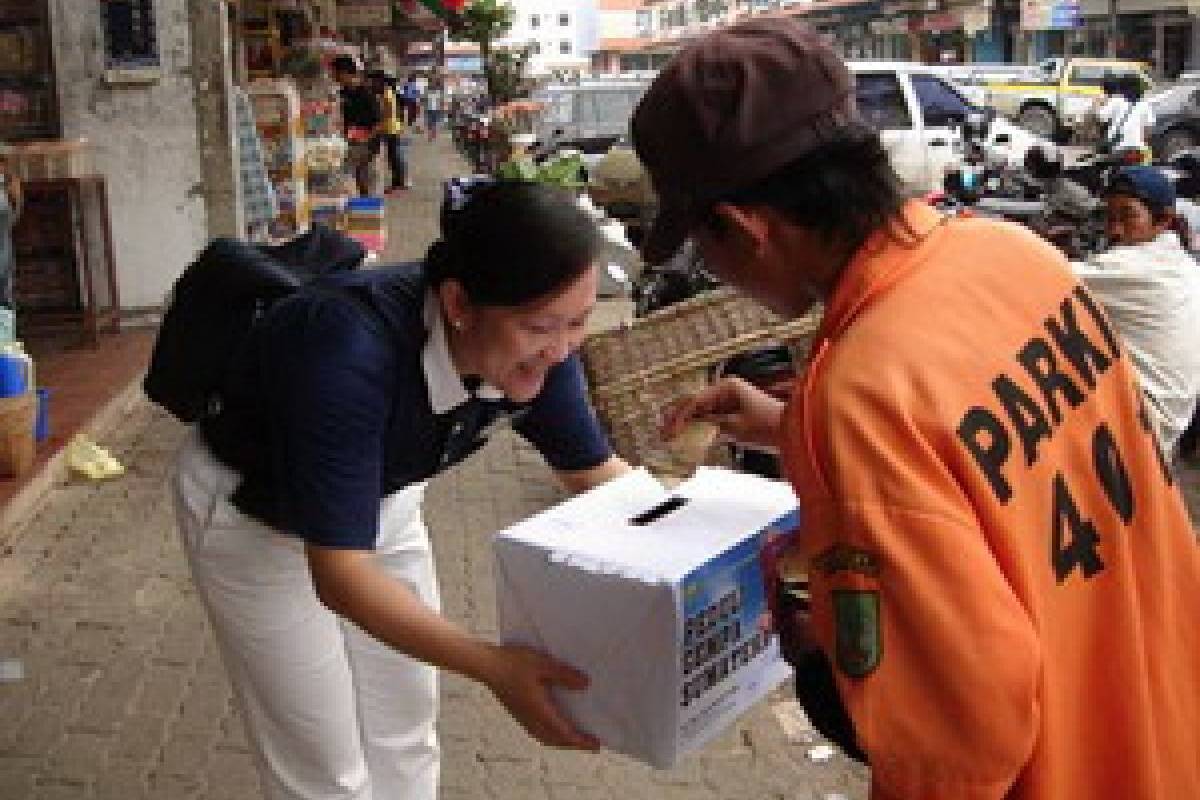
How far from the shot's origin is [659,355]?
4.52m

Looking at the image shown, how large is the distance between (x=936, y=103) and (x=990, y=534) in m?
14.3

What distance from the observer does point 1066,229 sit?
7957 millimetres

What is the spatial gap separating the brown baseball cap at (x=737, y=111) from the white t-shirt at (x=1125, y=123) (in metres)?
13.8

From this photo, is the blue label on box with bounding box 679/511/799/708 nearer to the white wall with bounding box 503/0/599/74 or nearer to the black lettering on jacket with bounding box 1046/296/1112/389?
the black lettering on jacket with bounding box 1046/296/1112/389

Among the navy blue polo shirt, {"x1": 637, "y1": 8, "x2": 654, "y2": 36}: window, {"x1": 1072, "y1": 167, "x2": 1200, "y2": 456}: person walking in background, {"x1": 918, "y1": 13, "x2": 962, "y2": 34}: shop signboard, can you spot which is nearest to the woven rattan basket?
{"x1": 1072, "y1": 167, "x2": 1200, "y2": 456}: person walking in background

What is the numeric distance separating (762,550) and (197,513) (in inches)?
45.1

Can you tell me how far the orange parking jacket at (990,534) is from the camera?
3.99 ft

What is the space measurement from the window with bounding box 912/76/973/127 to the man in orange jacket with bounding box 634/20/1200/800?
13745mm

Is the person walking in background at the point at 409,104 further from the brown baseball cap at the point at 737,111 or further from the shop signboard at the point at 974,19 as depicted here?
the brown baseball cap at the point at 737,111

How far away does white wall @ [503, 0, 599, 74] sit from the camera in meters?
90.7

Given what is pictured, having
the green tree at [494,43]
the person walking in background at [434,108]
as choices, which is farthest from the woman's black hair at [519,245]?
the person walking in background at [434,108]

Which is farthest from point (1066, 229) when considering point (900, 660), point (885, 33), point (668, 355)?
point (885, 33)

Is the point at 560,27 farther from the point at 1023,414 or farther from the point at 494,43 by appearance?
the point at 1023,414

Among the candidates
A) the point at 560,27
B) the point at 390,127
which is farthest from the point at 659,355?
the point at 560,27
